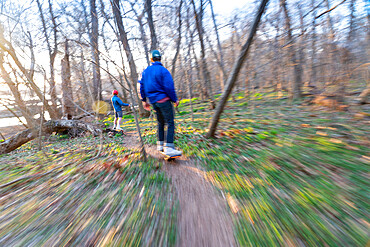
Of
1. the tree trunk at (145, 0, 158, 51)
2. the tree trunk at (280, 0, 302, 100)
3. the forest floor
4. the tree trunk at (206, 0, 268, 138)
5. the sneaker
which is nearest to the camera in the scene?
the forest floor

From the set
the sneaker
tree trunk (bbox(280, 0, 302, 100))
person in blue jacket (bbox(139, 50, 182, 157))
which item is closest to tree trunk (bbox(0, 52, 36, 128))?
person in blue jacket (bbox(139, 50, 182, 157))

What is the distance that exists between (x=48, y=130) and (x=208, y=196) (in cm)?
817

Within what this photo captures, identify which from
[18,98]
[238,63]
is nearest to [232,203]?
[238,63]

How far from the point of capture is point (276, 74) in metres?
5.93

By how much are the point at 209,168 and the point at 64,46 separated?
13.8 metres

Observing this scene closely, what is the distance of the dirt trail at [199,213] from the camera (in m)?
1.68

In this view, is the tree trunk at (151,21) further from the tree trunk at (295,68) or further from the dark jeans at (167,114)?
the dark jeans at (167,114)

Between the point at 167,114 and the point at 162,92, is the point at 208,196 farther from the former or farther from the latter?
the point at 162,92

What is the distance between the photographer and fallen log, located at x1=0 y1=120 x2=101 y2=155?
20.9 ft

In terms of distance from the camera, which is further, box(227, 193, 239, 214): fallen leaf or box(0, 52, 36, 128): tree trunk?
box(0, 52, 36, 128): tree trunk

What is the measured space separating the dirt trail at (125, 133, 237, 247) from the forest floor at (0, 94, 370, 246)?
1 cm

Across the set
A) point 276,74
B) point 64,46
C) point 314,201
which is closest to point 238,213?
point 314,201

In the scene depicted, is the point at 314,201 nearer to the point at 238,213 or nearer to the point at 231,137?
the point at 238,213

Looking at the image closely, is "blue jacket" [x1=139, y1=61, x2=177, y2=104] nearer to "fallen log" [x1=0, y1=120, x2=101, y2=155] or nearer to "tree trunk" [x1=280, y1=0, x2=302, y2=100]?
"tree trunk" [x1=280, y1=0, x2=302, y2=100]
